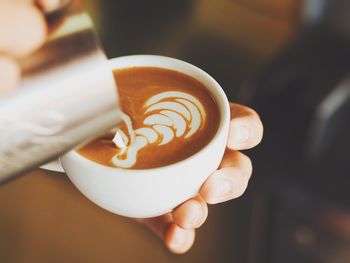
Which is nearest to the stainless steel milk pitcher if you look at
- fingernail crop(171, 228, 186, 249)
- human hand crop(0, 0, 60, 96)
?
human hand crop(0, 0, 60, 96)

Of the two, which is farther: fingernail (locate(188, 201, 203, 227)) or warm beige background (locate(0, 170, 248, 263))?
warm beige background (locate(0, 170, 248, 263))

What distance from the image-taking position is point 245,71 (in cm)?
173

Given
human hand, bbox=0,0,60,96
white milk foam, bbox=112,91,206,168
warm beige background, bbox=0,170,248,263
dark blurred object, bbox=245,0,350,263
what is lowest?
warm beige background, bbox=0,170,248,263

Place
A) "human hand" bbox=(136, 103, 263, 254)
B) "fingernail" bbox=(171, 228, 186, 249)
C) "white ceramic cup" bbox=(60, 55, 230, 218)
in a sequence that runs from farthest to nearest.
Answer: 1. "fingernail" bbox=(171, 228, 186, 249)
2. "human hand" bbox=(136, 103, 263, 254)
3. "white ceramic cup" bbox=(60, 55, 230, 218)

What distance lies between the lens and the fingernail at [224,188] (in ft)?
2.51

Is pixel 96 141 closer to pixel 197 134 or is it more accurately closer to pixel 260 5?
pixel 197 134

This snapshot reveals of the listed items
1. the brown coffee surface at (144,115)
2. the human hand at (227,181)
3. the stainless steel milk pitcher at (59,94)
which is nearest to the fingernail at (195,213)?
the human hand at (227,181)

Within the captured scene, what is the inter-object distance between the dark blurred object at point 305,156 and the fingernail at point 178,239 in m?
0.53

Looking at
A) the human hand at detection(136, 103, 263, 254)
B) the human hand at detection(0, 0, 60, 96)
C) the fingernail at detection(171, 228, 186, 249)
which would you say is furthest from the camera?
the fingernail at detection(171, 228, 186, 249)

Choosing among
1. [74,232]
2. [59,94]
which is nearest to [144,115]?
[59,94]

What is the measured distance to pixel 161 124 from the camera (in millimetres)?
743

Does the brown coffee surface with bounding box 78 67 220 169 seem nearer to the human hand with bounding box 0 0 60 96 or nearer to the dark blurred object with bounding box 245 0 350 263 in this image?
the human hand with bounding box 0 0 60 96

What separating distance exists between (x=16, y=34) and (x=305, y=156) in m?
1.13

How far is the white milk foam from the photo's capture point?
2.31 ft
